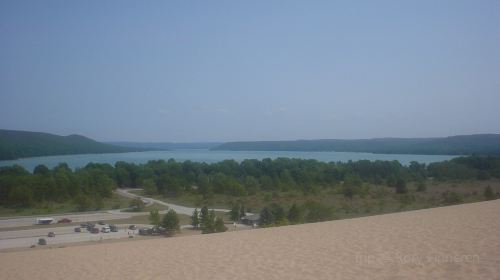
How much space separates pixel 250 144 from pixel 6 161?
11805 cm

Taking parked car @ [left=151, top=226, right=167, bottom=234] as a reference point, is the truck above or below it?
below

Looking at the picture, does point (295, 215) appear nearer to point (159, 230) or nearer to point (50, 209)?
point (159, 230)

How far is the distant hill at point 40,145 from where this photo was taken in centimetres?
5992

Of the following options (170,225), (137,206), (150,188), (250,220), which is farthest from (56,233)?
(150,188)

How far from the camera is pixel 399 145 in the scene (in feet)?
338

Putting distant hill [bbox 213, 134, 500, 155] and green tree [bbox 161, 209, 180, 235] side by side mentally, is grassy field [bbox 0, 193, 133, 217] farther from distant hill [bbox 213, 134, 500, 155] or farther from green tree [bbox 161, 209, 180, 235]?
distant hill [bbox 213, 134, 500, 155]

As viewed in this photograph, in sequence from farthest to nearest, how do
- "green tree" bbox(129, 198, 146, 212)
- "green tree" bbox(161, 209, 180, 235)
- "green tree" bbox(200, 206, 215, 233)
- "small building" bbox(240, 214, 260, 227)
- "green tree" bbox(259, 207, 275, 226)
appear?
"green tree" bbox(129, 198, 146, 212) → "small building" bbox(240, 214, 260, 227) → "green tree" bbox(259, 207, 275, 226) → "green tree" bbox(161, 209, 180, 235) → "green tree" bbox(200, 206, 215, 233)

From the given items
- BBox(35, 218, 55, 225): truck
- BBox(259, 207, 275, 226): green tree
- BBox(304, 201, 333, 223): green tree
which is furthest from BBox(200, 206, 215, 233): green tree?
BBox(35, 218, 55, 225): truck

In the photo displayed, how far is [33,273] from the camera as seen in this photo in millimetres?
7496

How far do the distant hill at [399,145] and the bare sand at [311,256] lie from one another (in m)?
49.6

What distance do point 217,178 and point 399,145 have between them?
2830 inches

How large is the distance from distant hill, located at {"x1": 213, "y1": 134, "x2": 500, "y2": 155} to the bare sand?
49645 millimetres

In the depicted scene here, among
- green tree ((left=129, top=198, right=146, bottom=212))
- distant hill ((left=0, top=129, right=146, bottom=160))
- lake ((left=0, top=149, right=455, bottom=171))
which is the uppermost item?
distant hill ((left=0, top=129, right=146, bottom=160))

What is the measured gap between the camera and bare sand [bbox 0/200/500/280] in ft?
19.5
